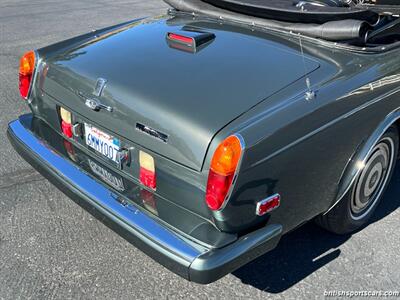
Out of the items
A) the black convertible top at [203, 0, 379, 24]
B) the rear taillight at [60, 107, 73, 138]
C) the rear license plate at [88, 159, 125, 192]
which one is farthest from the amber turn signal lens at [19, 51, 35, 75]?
the black convertible top at [203, 0, 379, 24]

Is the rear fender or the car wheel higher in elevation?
the rear fender

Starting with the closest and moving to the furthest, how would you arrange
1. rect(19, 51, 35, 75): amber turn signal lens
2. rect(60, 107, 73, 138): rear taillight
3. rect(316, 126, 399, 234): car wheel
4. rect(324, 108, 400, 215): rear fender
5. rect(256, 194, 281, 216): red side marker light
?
rect(256, 194, 281, 216): red side marker light
rect(324, 108, 400, 215): rear fender
rect(60, 107, 73, 138): rear taillight
rect(316, 126, 399, 234): car wheel
rect(19, 51, 35, 75): amber turn signal lens

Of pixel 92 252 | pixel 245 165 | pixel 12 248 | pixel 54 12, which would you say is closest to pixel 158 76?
pixel 245 165

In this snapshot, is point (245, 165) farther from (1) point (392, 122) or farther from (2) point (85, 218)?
(2) point (85, 218)

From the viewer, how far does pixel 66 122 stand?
293 centimetres

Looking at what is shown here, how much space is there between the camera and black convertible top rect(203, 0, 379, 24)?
9.95ft

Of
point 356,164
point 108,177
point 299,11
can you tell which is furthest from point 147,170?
point 299,11

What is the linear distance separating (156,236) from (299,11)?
5.85 ft

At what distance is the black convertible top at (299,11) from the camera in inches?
119

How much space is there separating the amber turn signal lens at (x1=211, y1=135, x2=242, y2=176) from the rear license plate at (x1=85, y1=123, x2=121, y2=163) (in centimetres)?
66

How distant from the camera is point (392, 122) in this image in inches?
119

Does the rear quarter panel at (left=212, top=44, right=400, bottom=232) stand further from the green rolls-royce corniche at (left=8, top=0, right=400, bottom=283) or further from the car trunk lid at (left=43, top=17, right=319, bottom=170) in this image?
the car trunk lid at (left=43, top=17, right=319, bottom=170)

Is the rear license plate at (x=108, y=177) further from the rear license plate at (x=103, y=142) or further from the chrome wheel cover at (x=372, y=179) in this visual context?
the chrome wheel cover at (x=372, y=179)

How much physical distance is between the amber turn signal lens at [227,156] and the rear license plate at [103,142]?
0.66 m
